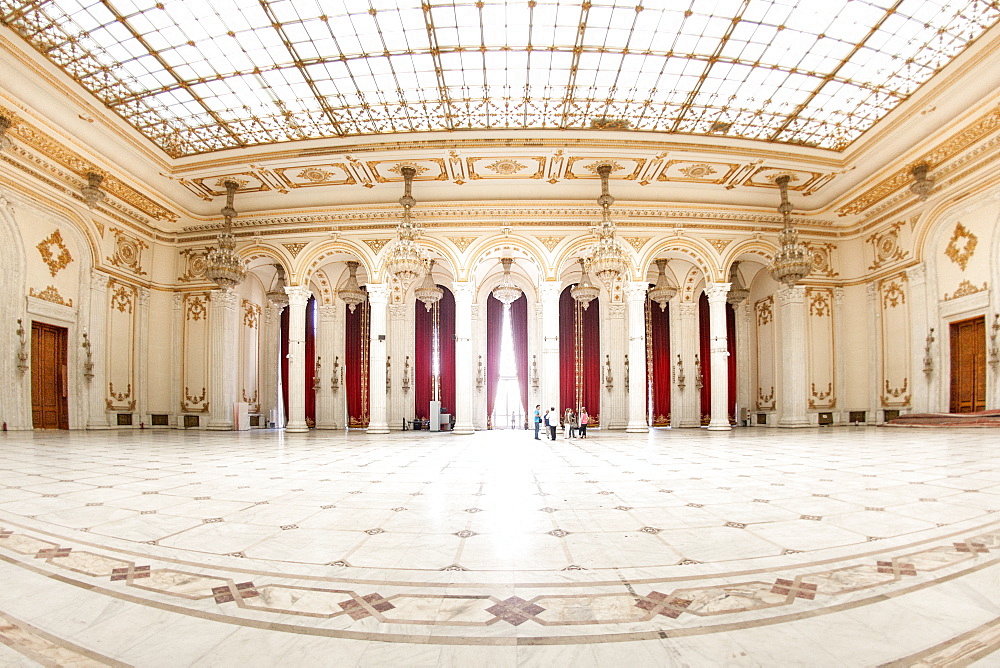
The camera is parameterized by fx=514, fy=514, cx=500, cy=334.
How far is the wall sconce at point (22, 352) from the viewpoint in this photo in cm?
1184

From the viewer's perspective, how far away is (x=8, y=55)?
30.2ft

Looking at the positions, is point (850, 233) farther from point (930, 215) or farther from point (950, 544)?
point (950, 544)

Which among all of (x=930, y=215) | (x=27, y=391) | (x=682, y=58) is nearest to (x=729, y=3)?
(x=682, y=58)

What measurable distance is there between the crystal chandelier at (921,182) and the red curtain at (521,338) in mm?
11784

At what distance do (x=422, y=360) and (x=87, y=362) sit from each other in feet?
31.8

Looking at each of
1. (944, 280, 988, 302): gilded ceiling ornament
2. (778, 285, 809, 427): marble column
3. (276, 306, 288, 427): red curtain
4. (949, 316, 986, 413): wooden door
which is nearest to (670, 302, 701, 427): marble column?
(778, 285, 809, 427): marble column

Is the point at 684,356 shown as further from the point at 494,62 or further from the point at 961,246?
the point at 494,62

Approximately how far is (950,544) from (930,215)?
14622 mm

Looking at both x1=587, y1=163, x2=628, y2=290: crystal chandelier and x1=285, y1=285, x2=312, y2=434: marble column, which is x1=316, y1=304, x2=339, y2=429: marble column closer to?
x1=285, y1=285, x2=312, y2=434: marble column

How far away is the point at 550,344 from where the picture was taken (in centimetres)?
1497

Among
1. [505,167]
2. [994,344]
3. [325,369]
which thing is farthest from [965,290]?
[325,369]

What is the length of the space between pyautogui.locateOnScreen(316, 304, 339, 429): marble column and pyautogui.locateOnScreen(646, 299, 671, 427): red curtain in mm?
11628

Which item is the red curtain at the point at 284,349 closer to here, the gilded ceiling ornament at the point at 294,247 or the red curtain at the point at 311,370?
the red curtain at the point at 311,370

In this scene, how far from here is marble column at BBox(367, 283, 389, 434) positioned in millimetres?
15312
